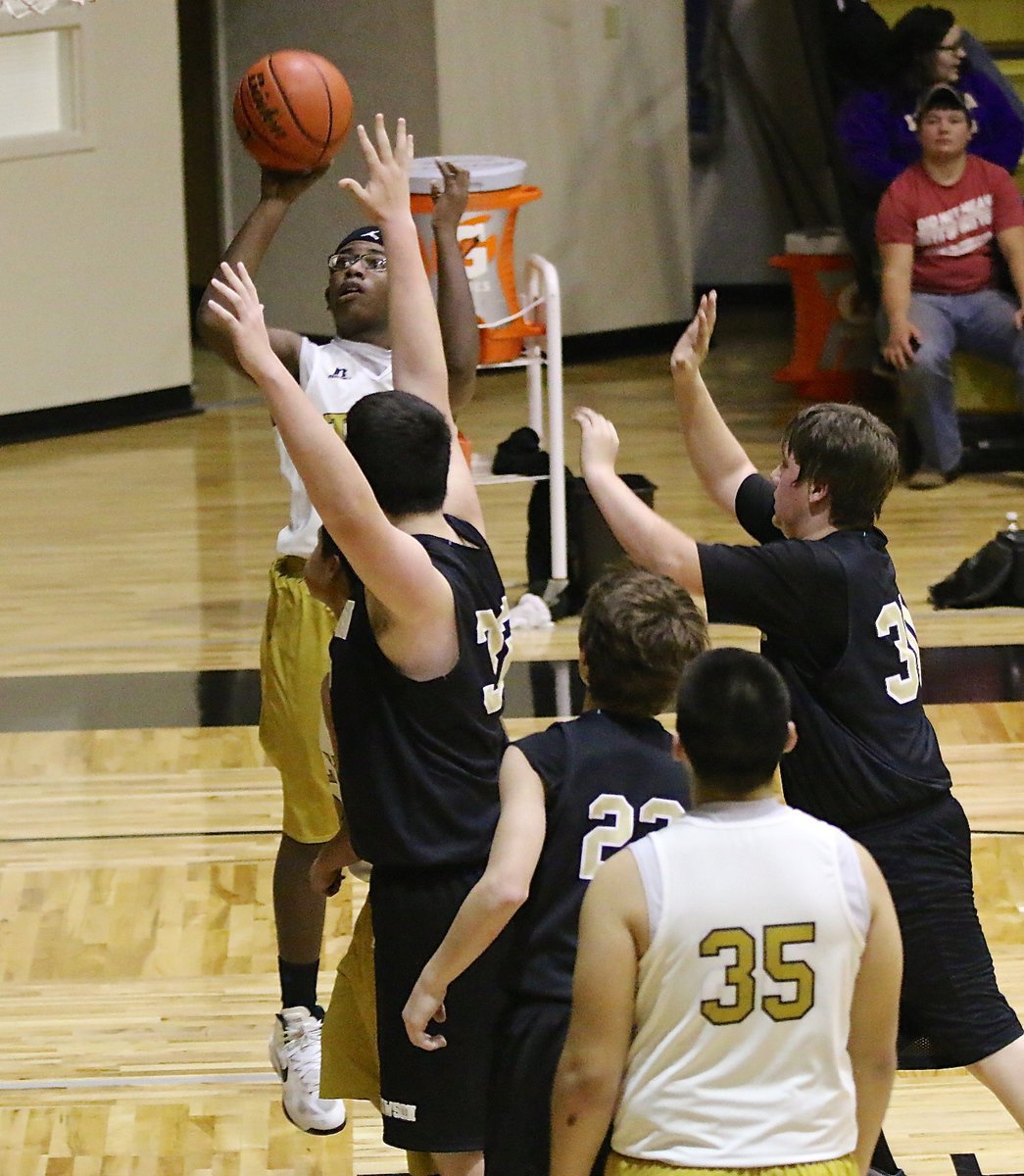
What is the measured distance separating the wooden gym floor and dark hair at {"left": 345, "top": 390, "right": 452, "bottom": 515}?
1402 mm

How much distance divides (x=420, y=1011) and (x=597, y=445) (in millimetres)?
923

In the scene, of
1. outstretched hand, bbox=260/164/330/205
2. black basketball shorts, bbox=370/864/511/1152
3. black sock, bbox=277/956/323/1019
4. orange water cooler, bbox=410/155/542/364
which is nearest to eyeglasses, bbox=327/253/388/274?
outstretched hand, bbox=260/164/330/205

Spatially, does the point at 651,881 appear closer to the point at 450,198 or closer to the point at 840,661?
the point at 840,661

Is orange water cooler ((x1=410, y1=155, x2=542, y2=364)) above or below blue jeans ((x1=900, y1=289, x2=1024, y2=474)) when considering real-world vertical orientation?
above

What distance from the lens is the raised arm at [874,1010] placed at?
218 centimetres

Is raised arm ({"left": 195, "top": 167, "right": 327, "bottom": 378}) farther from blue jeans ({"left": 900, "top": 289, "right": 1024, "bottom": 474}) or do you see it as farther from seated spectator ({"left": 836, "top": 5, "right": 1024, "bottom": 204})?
seated spectator ({"left": 836, "top": 5, "right": 1024, "bottom": 204})

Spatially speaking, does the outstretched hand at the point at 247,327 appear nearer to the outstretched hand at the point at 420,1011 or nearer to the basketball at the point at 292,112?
the outstretched hand at the point at 420,1011

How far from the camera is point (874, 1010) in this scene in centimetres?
221

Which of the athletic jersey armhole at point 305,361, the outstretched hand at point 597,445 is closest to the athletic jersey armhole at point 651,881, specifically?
the outstretched hand at point 597,445

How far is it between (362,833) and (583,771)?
0.44m

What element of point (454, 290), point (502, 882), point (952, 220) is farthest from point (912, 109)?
point (502, 882)

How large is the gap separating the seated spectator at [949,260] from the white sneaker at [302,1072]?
5.70 m

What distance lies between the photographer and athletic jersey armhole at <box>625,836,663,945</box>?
2.11 metres

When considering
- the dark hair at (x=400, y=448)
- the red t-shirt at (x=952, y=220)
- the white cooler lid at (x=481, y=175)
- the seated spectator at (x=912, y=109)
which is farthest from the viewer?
the seated spectator at (x=912, y=109)
